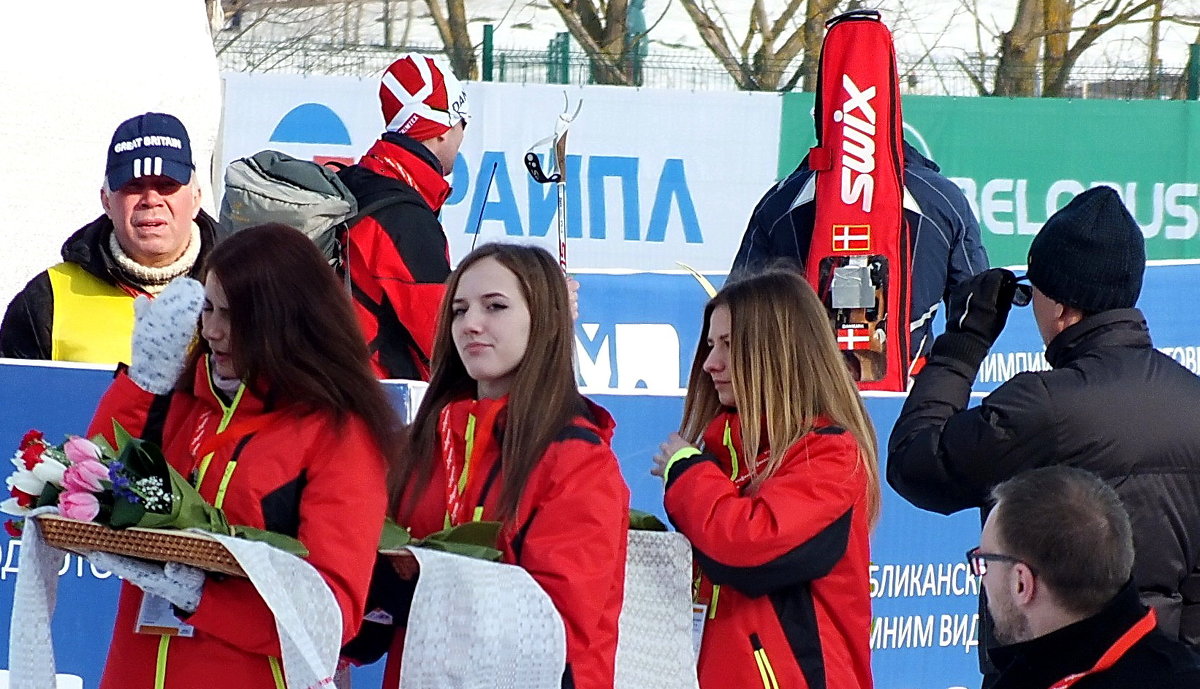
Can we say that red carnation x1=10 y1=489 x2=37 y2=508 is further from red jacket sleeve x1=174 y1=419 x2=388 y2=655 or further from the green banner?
the green banner

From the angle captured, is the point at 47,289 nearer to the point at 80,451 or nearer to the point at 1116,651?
the point at 80,451

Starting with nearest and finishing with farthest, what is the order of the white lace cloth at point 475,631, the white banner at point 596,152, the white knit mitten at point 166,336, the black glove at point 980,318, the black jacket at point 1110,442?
the white lace cloth at point 475,631, the white knit mitten at point 166,336, the black jacket at point 1110,442, the black glove at point 980,318, the white banner at point 596,152

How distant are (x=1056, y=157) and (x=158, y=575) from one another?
1082 centimetres

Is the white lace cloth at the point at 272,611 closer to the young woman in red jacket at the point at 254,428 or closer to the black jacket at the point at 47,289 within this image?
the young woman in red jacket at the point at 254,428

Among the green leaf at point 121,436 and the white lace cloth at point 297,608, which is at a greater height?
the green leaf at point 121,436

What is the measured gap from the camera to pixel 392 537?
9.58 ft

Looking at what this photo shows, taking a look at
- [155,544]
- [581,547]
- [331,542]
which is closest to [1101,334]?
[581,547]

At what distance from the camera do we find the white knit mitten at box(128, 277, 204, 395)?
9.86ft

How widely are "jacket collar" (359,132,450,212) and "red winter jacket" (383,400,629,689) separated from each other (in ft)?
7.73

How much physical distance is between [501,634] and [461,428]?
1.70ft

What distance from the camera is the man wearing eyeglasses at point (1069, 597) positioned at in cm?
250

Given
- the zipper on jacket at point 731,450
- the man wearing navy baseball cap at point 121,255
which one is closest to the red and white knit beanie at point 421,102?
the man wearing navy baseball cap at point 121,255

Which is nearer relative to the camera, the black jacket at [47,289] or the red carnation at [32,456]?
the red carnation at [32,456]

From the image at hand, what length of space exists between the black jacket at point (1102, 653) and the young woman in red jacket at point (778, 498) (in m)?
0.66
